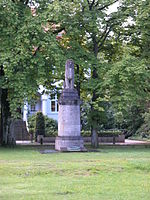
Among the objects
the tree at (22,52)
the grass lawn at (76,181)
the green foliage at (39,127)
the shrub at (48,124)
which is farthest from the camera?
the shrub at (48,124)

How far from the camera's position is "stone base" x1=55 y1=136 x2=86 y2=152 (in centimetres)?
2389

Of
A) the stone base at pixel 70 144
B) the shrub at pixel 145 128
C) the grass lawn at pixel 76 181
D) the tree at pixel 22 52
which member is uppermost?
the tree at pixel 22 52

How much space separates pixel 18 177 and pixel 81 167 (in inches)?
112

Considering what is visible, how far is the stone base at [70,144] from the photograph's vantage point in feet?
78.4

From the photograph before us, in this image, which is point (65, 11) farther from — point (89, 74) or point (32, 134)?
point (32, 134)

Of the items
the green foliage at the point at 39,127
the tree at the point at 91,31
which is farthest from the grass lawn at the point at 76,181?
the green foliage at the point at 39,127

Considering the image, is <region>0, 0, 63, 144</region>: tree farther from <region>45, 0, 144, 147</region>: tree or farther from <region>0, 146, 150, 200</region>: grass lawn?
<region>0, 146, 150, 200</region>: grass lawn

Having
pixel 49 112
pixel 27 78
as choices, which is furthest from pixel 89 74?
pixel 49 112

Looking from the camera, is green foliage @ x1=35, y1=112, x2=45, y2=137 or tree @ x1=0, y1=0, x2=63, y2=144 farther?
green foliage @ x1=35, y1=112, x2=45, y2=137

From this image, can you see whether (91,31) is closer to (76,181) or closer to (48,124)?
(76,181)

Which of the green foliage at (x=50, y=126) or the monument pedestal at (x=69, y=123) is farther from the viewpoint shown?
the green foliage at (x=50, y=126)

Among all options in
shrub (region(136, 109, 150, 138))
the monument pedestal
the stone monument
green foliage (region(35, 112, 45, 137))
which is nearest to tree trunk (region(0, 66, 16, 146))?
the stone monument

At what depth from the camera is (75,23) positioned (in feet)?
91.4

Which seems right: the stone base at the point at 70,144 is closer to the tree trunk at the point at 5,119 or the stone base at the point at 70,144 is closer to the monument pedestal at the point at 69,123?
the monument pedestal at the point at 69,123
